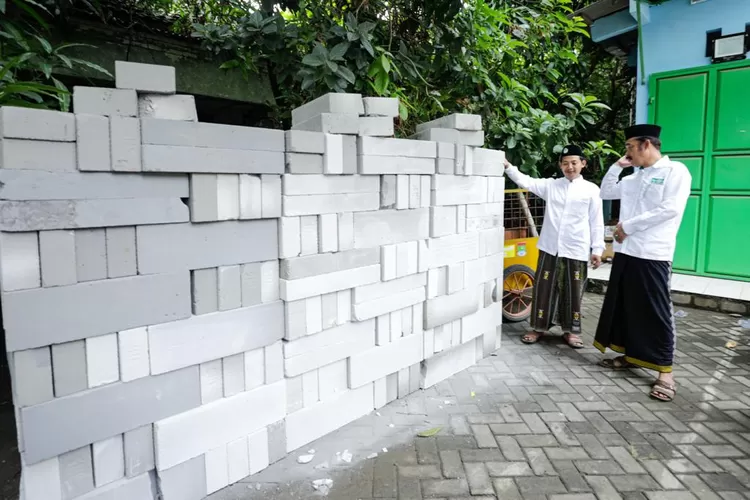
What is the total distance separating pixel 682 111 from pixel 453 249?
410 cm

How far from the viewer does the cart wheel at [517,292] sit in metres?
4.81

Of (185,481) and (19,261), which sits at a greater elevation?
(19,261)

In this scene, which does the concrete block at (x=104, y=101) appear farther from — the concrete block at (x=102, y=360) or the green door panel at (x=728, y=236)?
the green door panel at (x=728, y=236)

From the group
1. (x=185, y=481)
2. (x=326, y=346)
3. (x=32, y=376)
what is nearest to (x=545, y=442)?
(x=326, y=346)

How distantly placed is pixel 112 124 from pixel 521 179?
343 centimetres

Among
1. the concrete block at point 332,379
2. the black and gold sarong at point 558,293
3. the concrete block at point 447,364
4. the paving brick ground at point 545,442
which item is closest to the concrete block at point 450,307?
the concrete block at point 447,364

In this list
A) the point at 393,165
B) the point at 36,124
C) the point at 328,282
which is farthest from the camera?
the point at 393,165

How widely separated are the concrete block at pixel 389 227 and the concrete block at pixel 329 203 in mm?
55

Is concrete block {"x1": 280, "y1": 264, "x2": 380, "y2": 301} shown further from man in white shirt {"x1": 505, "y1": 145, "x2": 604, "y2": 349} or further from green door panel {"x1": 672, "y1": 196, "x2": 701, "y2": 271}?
green door panel {"x1": 672, "y1": 196, "x2": 701, "y2": 271}

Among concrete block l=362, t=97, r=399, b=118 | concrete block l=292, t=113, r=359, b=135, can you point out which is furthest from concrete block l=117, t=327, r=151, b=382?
concrete block l=362, t=97, r=399, b=118

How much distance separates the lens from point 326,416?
2754 mm

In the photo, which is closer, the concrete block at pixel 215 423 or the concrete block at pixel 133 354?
the concrete block at pixel 133 354

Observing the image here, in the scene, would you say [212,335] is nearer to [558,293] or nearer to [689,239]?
[558,293]

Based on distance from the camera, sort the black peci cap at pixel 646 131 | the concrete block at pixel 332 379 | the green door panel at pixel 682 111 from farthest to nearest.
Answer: the green door panel at pixel 682 111 → the black peci cap at pixel 646 131 → the concrete block at pixel 332 379
